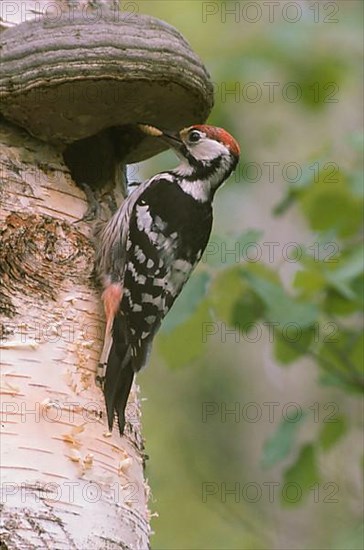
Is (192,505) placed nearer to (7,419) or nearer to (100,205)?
(100,205)

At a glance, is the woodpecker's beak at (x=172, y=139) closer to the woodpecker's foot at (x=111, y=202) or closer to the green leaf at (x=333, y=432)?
the woodpecker's foot at (x=111, y=202)

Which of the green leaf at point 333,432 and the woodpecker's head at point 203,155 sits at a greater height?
the woodpecker's head at point 203,155

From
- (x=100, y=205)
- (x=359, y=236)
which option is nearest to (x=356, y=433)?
(x=359, y=236)

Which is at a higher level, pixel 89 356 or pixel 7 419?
pixel 89 356

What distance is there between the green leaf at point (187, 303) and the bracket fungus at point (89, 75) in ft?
2.23

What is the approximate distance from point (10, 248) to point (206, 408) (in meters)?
6.22

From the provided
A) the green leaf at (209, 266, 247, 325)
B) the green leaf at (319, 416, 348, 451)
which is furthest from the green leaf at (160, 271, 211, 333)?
the green leaf at (319, 416, 348, 451)

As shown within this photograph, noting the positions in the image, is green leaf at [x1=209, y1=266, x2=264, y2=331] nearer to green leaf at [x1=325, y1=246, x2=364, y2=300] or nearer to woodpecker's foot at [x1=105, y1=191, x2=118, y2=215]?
green leaf at [x1=325, y1=246, x2=364, y2=300]

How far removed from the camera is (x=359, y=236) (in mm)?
5016

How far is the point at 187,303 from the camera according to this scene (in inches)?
174

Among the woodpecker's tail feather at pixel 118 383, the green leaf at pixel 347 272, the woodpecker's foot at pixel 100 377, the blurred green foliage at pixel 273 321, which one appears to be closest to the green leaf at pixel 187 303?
the blurred green foliage at pixel 273 321

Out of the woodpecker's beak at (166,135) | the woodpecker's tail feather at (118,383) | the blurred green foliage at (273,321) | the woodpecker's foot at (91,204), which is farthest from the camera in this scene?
the blurred green foliage at (273,321)

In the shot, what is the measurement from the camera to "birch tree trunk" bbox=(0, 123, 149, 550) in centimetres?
317

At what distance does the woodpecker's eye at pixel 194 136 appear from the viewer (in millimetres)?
4513
